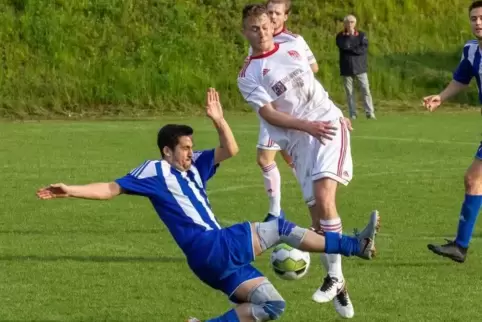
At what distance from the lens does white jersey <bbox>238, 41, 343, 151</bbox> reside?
311 inches

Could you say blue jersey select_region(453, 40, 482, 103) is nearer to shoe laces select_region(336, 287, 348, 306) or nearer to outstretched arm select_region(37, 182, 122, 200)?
shoe laces select_region(336, 287, 348, 306)

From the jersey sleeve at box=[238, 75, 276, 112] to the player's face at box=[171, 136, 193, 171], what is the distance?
142 cm

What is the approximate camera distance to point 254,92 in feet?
25.8

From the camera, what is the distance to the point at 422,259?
28.7 ft

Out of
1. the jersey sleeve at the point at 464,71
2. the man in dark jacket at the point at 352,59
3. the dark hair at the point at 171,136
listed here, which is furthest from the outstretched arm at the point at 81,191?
the man in dark jacket at the point at 352,59

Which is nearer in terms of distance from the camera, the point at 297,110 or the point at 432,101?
the point at 297,110

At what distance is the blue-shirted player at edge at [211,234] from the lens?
6.19 meters

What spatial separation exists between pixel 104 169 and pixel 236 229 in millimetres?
8464

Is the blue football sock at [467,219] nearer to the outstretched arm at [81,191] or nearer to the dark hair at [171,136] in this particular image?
the dark hair at [171,136]

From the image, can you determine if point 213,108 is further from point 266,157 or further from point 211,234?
point 266,157

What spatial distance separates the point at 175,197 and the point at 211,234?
1.03ft

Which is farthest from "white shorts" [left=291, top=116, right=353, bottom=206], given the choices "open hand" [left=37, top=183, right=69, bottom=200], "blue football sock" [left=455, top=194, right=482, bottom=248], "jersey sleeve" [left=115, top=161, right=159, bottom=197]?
"open hand" [left=37, top=183, right=69, bottom=200]

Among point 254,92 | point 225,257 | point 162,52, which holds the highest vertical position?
point 254,92

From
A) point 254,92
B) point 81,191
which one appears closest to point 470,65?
point 254,92
